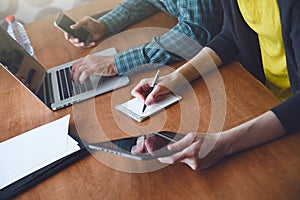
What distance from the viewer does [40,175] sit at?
3.01ft

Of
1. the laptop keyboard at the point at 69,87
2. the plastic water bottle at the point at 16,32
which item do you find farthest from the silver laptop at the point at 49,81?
the plastic water bottle at the point at 16,32

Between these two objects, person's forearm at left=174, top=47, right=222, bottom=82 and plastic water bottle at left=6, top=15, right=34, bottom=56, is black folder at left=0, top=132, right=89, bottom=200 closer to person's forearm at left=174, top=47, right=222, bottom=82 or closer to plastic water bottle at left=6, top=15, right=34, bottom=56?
person's forearm at left=174, top=47, right=222, bottom=82

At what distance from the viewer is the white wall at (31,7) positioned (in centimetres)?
219

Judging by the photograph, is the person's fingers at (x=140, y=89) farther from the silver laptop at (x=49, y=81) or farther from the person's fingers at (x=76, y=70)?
the person's fingers at (x=76, y=70)

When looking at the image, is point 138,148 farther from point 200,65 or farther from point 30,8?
point 30,8

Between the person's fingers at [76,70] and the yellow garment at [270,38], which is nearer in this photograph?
the yellow garment at [270,38]

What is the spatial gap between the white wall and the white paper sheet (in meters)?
1.32

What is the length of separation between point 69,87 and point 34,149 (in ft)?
0.92

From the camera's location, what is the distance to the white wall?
2.19 metres

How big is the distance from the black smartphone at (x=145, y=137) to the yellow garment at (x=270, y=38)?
370 millimetres

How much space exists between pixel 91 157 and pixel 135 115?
6.7 inches

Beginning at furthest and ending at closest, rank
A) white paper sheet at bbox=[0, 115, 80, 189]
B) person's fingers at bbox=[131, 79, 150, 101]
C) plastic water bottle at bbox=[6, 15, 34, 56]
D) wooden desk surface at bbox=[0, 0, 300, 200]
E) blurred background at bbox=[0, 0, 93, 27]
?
blurred background at bbox=[0, 0, 93, 27] < plastic water bottle at bbox=[6, 15, 34, 56] < person's fingers at bbox=[131, 79, 150, 101] < white paper sheet at bbox=[0, 115, 80, 189] < wooden desk surface at bbox=[0, 0, 300, 200]

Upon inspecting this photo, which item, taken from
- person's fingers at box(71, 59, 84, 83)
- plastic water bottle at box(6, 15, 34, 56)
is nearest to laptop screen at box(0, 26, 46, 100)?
person's fingers at box(71, 59, 84, 83)

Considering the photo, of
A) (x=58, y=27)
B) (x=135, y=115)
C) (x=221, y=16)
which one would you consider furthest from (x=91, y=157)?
(x=58, y=27)
